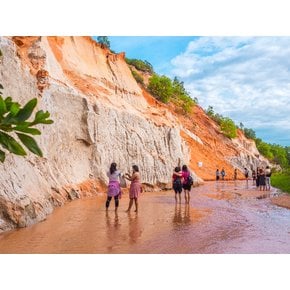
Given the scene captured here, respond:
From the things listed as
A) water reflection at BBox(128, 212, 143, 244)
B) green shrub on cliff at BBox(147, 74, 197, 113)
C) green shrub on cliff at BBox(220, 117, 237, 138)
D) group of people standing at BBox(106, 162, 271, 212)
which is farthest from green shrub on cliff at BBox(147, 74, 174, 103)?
water reflection at BBox(128, 212, 143, 244)

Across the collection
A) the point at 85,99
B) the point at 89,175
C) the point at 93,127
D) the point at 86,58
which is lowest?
the point at 89,175

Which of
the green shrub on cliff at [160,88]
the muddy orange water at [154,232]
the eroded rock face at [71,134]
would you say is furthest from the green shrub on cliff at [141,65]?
the muddy orange water at [154,232]

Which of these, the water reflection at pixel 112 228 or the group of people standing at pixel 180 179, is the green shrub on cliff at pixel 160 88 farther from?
the water reflection at pixel 112 228

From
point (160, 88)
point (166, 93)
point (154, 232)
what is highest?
point (160, 88)

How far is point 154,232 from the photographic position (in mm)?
7926

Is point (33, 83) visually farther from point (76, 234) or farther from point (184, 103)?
point (184, 103)

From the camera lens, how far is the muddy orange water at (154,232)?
6.70 metres

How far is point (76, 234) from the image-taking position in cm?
763

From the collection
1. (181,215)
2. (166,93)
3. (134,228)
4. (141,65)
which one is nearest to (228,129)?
(166,93)

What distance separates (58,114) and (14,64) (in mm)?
3829

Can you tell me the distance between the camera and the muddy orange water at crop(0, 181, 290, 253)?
6699 millimetres

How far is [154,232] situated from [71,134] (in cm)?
873

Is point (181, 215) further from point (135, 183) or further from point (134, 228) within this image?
point (134, 228)
